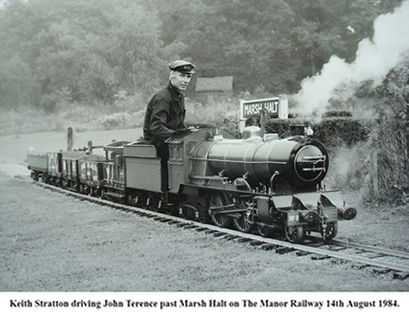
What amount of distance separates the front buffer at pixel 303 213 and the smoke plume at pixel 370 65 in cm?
281

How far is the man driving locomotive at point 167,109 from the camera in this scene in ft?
33.2

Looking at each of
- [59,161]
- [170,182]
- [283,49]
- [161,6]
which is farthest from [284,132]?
[59,161]

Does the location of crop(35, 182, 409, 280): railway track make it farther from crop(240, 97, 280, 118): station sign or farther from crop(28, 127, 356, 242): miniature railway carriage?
crop(240, 97, 280, 118): station sign

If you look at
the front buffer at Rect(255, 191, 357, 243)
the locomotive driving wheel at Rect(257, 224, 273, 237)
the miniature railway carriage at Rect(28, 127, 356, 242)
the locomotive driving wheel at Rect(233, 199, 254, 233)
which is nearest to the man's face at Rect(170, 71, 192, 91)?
the miniature railway carriage at Rect(28, 127, 356, 242)

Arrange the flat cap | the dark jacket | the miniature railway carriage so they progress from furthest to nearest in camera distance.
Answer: the dark jacket
the flat cap
the miniature railway carriage

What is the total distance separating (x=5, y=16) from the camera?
16.6 metres

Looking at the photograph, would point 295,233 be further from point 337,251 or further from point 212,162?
point 212,162

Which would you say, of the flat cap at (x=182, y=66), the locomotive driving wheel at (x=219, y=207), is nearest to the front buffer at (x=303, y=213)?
the locomotive driving wheel at (x=219, y=207)

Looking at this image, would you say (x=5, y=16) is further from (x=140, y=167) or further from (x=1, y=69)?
(x=140, y=167)

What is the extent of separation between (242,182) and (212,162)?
1292 mm

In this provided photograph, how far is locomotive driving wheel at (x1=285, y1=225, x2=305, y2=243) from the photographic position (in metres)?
7.46

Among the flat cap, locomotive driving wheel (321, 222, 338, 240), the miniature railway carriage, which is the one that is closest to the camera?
the miniature railway carriage

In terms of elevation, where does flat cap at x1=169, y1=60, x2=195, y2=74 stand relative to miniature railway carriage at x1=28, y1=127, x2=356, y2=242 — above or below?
above

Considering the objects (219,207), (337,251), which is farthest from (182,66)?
(337,251)
